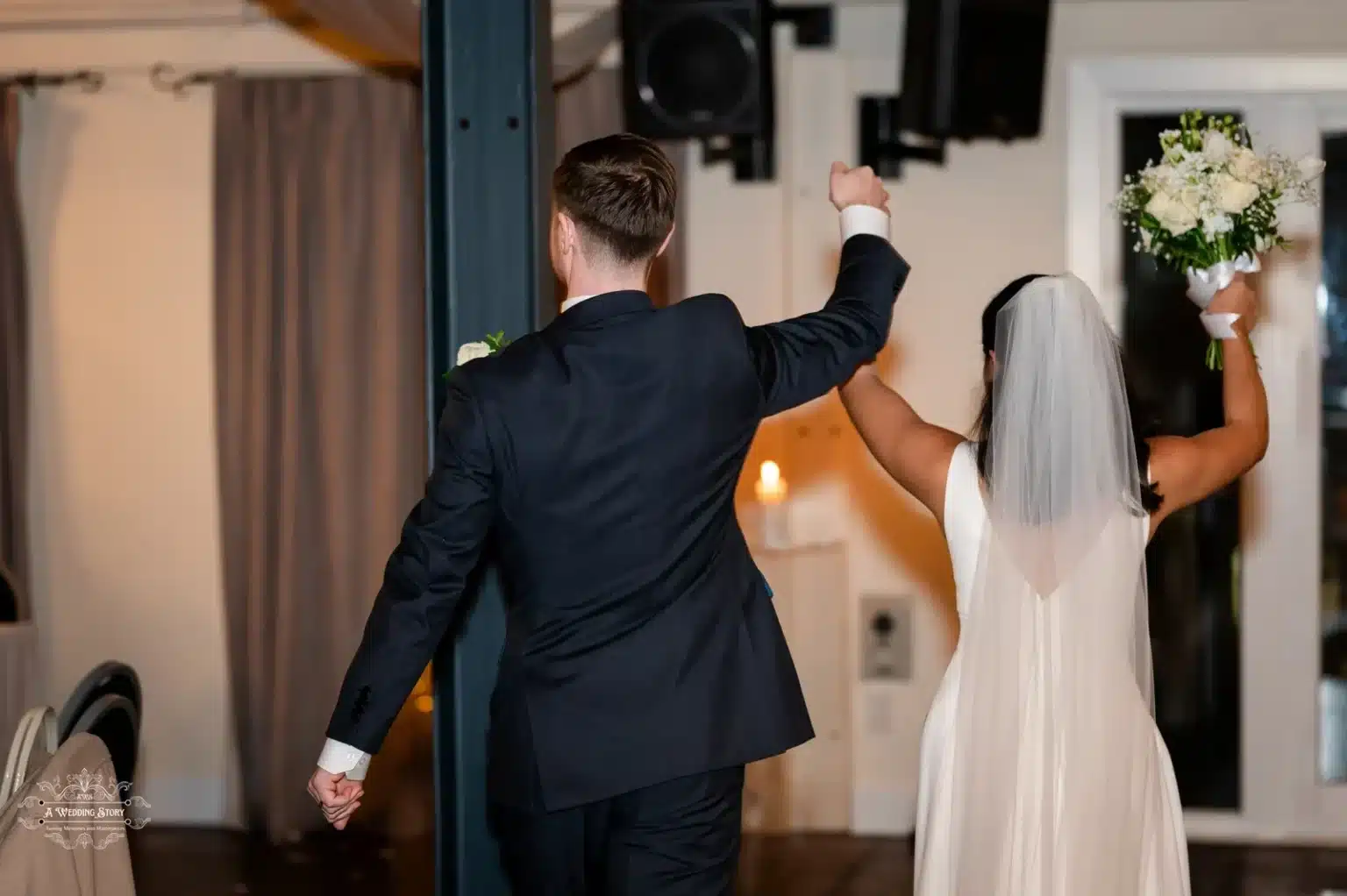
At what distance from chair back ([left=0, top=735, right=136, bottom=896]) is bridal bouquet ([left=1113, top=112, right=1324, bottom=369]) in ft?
6.67

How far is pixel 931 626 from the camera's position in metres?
4.52

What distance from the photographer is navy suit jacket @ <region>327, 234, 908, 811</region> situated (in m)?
1.89

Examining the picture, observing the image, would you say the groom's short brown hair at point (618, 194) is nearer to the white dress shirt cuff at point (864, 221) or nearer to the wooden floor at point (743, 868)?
the white dress shirt cuff at point (864, 221)

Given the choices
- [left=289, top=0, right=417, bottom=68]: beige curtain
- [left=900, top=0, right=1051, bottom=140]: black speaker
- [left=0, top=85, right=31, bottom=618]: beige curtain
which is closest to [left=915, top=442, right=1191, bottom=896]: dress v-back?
[left=900, top=0, right=1051, bottom=140]: black speaker

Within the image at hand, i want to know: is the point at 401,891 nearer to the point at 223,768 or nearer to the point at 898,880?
the point at 223,768

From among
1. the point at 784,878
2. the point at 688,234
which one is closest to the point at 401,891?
the point at 784,878

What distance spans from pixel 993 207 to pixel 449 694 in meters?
2.73

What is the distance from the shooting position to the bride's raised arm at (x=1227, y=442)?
2361 millimetres

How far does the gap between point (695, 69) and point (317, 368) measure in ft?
5.38

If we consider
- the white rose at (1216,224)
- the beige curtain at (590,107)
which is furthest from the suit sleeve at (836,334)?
the beige curtain at (590,107)

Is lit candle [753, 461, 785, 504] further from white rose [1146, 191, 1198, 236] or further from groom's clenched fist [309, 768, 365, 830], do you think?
groom's clenched fist [309, 768, 365, 830]

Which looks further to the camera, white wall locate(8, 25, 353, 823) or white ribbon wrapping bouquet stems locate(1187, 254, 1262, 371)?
white wall locate(8, 25, 353, 823)

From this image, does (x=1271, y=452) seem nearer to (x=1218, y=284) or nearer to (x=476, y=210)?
(x=1218, y=284)

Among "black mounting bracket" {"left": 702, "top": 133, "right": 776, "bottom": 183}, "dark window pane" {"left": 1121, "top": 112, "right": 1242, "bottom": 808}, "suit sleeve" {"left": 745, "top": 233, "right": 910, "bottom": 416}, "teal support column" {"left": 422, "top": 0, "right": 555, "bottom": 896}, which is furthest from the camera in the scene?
"dark window pane" {"left": 1121, "top": 112, "right": 1242, "bottom": 808}
